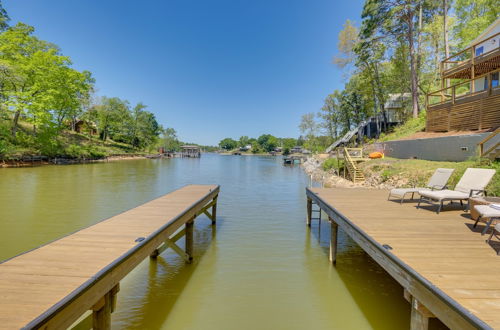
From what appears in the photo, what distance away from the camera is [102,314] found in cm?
283

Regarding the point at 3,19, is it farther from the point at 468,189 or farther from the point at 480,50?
the point at 480,50

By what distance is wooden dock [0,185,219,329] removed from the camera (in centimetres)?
214

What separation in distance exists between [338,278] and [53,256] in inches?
199

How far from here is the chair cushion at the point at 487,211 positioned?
155 inches

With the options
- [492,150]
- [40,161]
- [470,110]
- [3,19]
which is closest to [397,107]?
[470,110]

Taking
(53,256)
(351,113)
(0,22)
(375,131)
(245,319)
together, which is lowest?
(245,319)

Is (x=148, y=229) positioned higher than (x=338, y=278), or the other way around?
(x=148, y=229)

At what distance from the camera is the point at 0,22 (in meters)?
31.8

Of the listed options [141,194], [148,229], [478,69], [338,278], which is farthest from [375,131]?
[148,229]

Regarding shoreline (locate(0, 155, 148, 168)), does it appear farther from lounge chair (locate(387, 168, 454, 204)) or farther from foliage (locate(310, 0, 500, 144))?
foliage (locate(310, 0, 500, 144))

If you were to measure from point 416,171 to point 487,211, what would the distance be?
8304 mm

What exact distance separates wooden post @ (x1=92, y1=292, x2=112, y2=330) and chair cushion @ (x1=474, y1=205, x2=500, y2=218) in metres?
5.53

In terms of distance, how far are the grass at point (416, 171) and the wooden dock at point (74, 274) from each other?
9125 millimetres

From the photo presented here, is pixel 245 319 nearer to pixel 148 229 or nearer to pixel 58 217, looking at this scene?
pixel 148 229
